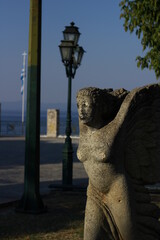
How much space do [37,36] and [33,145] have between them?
1999 mm

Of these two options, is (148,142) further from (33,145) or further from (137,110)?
(33,145)

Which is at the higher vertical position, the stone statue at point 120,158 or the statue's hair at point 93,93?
the statue's hair at point 93,93

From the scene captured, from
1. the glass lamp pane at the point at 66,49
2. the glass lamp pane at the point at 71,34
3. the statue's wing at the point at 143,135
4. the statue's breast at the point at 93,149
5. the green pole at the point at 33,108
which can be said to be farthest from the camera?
the glass lamp pane at the point at 71,34

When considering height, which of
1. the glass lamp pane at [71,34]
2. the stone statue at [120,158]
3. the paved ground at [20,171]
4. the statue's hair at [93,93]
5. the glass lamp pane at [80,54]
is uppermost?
the glass lamp pane at [71,34]

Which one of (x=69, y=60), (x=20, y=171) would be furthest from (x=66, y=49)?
(x=20, y=171)

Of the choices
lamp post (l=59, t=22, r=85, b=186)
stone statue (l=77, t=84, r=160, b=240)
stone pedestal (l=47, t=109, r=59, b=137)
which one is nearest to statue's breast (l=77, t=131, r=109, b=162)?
stone statue (l=77, t=84, r=160, b=240)

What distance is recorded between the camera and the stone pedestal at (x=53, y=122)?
33.9 m

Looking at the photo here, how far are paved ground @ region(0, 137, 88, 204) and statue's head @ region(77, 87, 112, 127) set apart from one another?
18.3 ft

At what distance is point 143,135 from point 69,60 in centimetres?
739

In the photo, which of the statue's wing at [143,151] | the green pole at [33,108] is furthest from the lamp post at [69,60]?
the statue's wing at [143,151]

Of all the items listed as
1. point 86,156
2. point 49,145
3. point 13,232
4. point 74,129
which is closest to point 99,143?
point 86,156

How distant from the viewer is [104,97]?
191 inches

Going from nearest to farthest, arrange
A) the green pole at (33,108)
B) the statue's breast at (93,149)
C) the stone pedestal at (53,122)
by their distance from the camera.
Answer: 1. the statue's breast at (93,149)
2. the green pole at (33,108)
3. the stone pedestal at (53,122)

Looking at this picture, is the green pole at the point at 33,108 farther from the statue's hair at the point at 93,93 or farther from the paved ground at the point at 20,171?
the statue's hair at the point at 93,93
